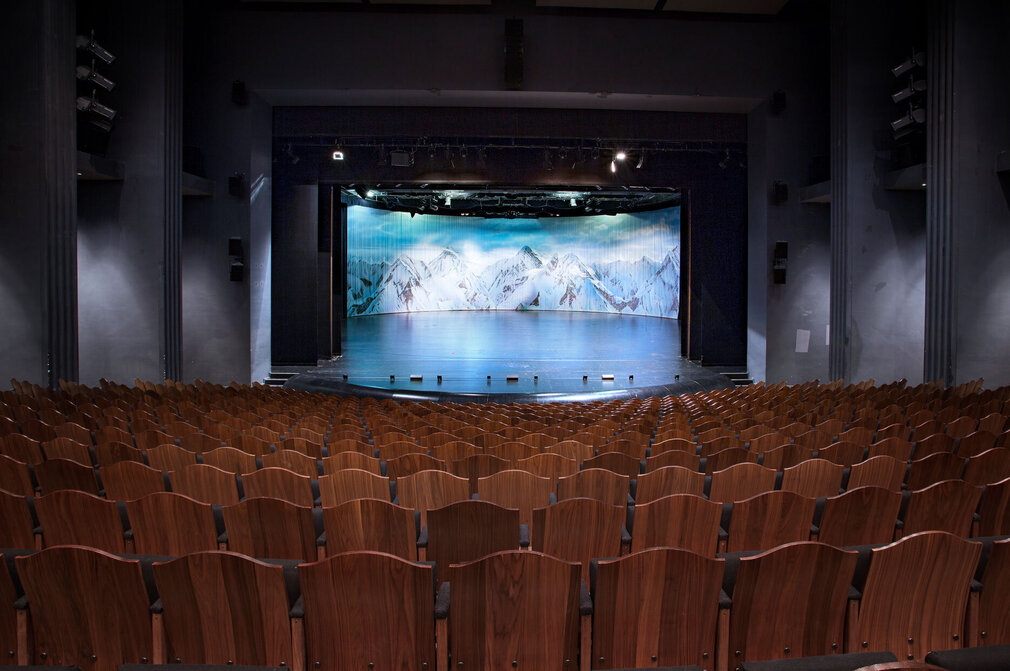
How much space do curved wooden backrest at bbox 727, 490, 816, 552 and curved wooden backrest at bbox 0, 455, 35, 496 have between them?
389 cm

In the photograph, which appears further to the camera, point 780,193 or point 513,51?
point 780,193

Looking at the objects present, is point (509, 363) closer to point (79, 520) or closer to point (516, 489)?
point (516, 489)

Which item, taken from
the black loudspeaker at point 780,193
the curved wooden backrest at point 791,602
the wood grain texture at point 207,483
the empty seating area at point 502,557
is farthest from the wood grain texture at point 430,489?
the black loudspeaker at point 780,193

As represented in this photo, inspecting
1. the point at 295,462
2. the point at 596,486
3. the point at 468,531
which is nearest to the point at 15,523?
the point at 295,462

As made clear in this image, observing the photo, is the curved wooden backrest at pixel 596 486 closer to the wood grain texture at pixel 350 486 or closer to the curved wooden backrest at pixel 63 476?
the wood grain texture at pixel 350 486

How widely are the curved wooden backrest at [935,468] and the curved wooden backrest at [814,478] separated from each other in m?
0.51

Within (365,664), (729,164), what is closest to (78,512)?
(365,664)

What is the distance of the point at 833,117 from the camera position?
1347cm

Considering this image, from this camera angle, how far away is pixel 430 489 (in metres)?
4.06

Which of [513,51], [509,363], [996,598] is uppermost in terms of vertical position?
[513,51]

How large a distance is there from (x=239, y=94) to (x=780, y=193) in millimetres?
11190

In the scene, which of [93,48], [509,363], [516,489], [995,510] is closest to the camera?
[995,510]

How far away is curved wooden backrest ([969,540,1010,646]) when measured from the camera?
8.47ft

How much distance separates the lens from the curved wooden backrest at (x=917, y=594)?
2521mm
